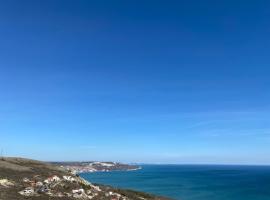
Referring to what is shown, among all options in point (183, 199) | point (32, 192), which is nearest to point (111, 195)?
point (32, 192)

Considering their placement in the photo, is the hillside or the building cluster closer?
the hillside

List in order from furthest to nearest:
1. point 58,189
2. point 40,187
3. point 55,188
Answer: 1. point 55,188
2. point 58,189
3. point 40,187

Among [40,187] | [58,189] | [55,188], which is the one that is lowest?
[58,189]

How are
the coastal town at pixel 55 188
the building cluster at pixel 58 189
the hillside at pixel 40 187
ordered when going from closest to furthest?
the hillside at pixel 40 187
the coastal town at pixel 55 188
the building cluster at pixel 58 189

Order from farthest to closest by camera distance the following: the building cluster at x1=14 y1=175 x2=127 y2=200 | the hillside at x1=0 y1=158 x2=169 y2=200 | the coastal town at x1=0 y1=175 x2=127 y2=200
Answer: the building cluster at x1=14 y1=175 x2=127 y2=200, the coastal town at x1=0 y1=175 x2=127 y2=200, the hillside at x1=0 y1=158 x2=169 y2=200

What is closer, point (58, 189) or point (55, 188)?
point (58, 189)

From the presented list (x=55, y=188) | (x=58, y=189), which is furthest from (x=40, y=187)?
(x=58, y=189)

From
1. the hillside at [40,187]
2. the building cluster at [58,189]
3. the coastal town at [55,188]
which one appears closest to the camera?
the hillside at [40,187]

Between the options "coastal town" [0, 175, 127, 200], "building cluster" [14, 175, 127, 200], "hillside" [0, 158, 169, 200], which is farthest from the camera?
"building cluster" [14, 175, 127, 200]

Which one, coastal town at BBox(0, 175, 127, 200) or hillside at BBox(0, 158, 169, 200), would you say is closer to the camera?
hillside at BBox(0, 158, 169, 200)

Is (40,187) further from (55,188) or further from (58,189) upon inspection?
(58,189)

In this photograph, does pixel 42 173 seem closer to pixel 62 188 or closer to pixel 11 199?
pixel 62 188
